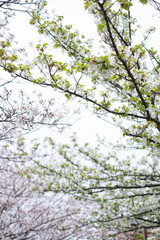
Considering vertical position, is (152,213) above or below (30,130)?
below

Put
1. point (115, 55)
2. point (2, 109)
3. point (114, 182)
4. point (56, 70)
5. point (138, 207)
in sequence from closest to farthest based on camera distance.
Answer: point (115, 55)
point (56, 70)
point (2, 109)
point (114, 182)
point (138, 207)

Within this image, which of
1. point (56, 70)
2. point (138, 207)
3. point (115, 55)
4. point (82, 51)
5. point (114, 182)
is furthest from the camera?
point (138, 207)

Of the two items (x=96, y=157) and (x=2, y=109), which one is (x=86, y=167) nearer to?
(x=96, y=157)

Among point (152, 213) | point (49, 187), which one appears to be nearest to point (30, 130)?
point (49, 187)

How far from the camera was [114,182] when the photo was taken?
16.1 ft

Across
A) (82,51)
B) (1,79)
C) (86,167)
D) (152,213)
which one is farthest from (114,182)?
(1,79)

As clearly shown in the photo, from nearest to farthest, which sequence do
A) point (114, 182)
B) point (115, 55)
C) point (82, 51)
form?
point (115, 55) → point (82, 51) → point (114, 182)

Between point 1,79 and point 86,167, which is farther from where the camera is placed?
point 86,167

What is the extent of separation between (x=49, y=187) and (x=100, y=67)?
389cm

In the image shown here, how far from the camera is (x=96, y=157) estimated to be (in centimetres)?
559

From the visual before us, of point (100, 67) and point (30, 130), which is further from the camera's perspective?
point (30, 130)

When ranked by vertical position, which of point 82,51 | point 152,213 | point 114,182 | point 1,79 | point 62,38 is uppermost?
point 62,38

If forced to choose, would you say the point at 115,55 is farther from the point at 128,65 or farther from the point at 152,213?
the point at 152,213

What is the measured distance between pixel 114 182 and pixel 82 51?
3355 mm
